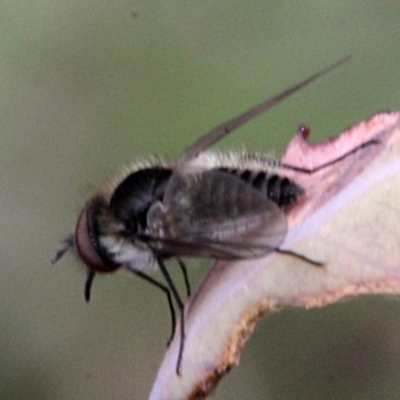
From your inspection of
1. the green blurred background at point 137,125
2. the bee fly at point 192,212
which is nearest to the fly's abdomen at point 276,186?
the bee fly at point 192,212

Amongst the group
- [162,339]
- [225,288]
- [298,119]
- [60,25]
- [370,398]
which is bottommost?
[370,398]

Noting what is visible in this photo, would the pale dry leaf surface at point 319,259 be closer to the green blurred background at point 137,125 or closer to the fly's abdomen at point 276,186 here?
the fly's abdomen at point 276,186

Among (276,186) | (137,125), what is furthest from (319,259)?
(137,125)

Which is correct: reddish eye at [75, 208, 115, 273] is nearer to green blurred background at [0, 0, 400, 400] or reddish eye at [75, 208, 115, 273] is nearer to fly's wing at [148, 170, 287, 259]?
fly's wing at [148, 170, 287, 259]

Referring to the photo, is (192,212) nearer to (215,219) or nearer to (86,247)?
(215,219)

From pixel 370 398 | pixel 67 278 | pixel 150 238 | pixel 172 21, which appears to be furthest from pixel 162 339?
pixel 172 21

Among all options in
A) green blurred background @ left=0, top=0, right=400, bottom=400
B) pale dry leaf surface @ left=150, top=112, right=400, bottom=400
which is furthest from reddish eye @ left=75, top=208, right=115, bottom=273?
green blurred background @ left=0, top=0, right=400, bottom=400

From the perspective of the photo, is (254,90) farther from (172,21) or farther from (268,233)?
(268,233)
